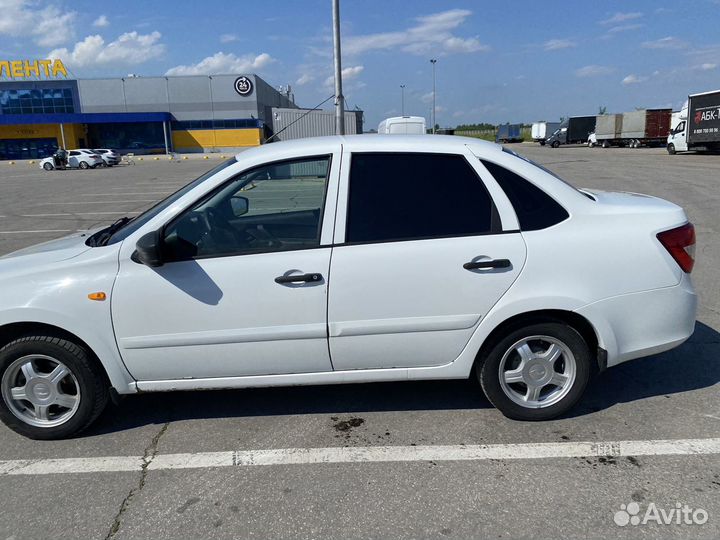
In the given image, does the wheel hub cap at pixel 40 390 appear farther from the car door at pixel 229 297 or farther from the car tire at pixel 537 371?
the car tire at pixel 537 371

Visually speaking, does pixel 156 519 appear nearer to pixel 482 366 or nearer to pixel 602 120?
pixel 482 366

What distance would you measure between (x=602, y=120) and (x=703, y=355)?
4936cm

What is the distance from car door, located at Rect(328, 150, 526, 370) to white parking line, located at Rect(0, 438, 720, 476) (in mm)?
494

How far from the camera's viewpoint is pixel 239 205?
3561 millimetres

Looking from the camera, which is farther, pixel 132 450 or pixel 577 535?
pixel 132 450

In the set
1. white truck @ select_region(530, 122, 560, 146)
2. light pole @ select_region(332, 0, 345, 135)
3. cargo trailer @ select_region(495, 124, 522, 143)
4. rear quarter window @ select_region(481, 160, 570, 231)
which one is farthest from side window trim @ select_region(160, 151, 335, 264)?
cargo trailer @ select_region(495, 124, 522, 143)

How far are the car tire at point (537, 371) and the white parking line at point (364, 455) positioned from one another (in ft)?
0.91

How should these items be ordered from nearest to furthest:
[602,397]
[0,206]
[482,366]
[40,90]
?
[482,366] < [602,397] < [0,206] < [40,90]

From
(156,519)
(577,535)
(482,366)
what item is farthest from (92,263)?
(577,535)

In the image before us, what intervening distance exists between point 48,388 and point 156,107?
67.6 metres

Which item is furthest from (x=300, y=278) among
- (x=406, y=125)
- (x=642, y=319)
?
(x=406, y=125)

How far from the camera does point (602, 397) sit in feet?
11.9

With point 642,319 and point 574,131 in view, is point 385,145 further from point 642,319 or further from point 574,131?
point 574,131

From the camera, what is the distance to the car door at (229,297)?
3.03 m
